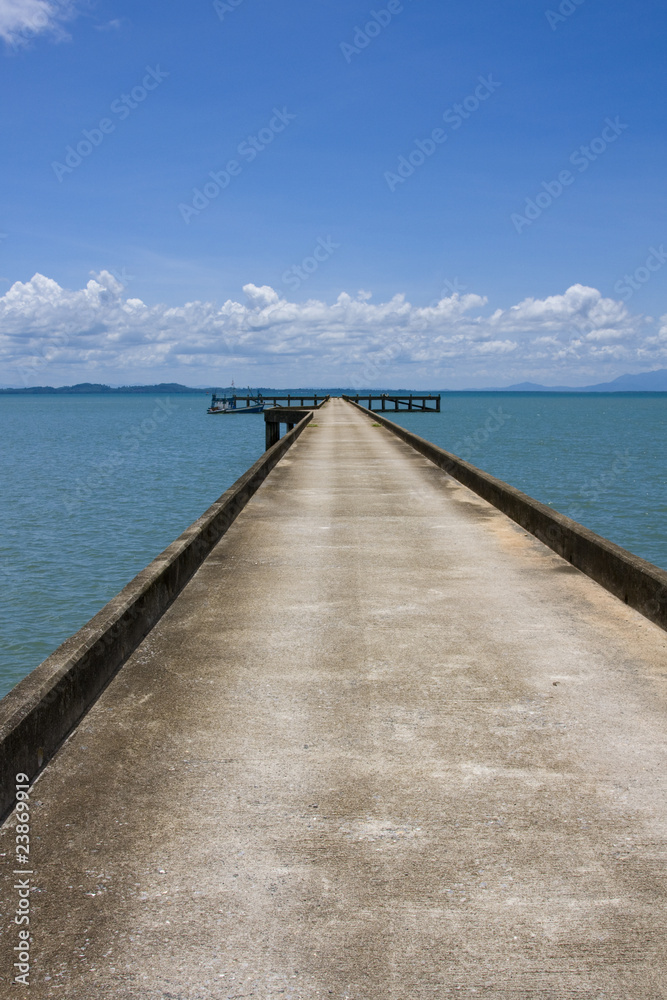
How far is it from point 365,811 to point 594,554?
5.18 meters

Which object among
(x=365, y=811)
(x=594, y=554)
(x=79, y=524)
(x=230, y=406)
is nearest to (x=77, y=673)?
(x=365, y=811)

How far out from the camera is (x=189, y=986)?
2717 millimetres

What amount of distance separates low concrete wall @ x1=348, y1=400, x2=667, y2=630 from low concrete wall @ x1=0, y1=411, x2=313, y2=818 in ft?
13.5

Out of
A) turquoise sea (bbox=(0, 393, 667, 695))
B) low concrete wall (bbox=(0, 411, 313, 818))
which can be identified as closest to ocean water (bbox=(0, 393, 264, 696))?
turquoise sea (bbox=(0, 393, 667, 695))

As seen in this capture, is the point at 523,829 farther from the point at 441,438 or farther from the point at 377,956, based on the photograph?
the point at 441,438

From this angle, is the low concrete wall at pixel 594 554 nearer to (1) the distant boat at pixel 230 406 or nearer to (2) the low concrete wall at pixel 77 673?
(2) the low concrete wall at pixel 77 673

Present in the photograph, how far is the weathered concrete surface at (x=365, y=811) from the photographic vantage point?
2.84 metres

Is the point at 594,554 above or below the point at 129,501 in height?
above

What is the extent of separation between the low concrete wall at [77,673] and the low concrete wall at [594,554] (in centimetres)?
412

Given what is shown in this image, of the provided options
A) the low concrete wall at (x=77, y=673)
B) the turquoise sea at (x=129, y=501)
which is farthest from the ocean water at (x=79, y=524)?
the low concrete wall at (x=77, y=673)

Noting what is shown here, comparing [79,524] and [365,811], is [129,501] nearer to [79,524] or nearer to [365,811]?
[79,524]

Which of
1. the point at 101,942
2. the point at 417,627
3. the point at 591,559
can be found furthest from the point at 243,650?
the point at 591,559

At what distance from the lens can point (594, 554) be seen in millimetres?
8188

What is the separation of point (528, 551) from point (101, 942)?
747 cm
